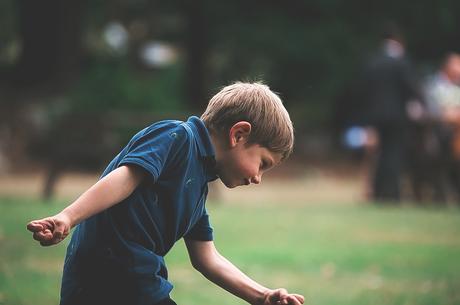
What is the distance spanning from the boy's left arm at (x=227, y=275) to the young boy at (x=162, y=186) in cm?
3

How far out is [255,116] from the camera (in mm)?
3186

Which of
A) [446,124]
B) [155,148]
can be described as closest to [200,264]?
[155,148]

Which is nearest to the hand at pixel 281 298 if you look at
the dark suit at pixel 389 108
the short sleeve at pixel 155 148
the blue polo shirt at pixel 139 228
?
the blue polo shirt at pixel 139 228

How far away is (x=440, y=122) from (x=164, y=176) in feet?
39.2

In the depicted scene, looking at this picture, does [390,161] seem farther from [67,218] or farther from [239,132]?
[67,218]

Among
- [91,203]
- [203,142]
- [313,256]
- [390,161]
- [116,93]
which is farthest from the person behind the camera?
[116,93]

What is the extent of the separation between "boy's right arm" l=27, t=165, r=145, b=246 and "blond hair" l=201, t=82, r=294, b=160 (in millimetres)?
390

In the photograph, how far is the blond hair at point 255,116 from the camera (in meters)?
3.19

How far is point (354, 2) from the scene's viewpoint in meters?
22.4

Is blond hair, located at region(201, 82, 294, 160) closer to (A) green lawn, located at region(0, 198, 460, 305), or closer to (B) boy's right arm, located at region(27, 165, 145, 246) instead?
(B) boy's right arm, located at region(27, 165, 145, 246)

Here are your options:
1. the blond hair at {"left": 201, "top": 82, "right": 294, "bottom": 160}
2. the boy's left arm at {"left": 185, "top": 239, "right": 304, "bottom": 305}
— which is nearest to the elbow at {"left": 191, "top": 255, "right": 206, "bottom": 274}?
the boy's left arm at {"left": 185, "top": 239, "right": 304, "bottom": 305}

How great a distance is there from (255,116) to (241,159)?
16cm

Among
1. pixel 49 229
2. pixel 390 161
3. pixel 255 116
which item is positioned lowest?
pixel 49 229

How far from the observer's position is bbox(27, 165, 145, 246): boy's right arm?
2.65 meters
